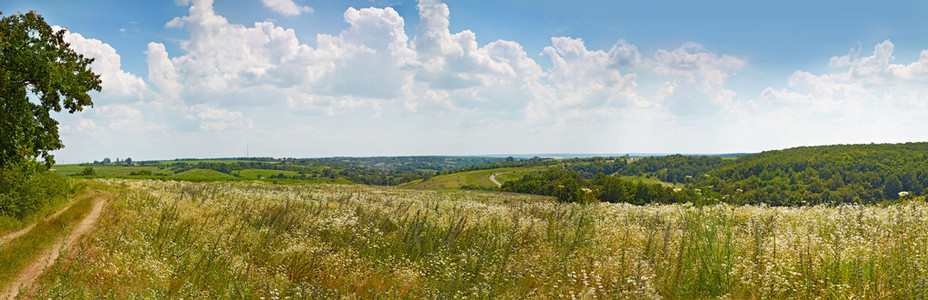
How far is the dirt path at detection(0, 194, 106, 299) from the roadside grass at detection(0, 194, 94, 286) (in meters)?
0.17

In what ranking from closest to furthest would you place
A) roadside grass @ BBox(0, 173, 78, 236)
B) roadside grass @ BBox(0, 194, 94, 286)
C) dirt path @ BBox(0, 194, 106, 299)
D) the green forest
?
dirt path @ BBox(0, 194, 106, 299) → roadside grass @ BBox(0, 194, 94, 286) → roadside grass @ BBox(0, 173, 78, 236) → the green forest

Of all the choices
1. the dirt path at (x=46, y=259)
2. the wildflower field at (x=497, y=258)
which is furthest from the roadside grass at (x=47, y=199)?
the wildflower field at (x=497, y=258)

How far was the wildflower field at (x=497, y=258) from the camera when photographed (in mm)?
8141

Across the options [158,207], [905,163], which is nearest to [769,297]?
[158,207]

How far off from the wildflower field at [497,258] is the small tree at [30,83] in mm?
5140

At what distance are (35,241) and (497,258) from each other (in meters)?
15.8

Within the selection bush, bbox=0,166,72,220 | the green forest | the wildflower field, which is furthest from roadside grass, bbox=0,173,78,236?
the green forest

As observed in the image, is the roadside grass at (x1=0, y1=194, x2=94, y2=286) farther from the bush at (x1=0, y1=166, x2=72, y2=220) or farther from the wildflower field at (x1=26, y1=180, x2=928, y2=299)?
the wildflower field at (x1=26, y1=180, x2=928, y2=299)

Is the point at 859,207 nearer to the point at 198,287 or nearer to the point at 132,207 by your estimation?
the point at 198,287

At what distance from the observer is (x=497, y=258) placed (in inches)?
438

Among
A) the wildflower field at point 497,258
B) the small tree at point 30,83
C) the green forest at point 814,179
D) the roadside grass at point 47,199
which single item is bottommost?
the green forest at point 814,179

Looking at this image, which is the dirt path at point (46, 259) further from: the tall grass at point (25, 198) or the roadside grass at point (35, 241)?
the tall grass at point (25, 198)

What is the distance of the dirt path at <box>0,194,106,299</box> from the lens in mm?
10796

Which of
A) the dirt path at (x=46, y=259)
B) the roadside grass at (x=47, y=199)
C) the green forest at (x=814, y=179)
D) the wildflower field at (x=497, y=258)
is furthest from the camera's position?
the green forest at (x=814, y=179)
